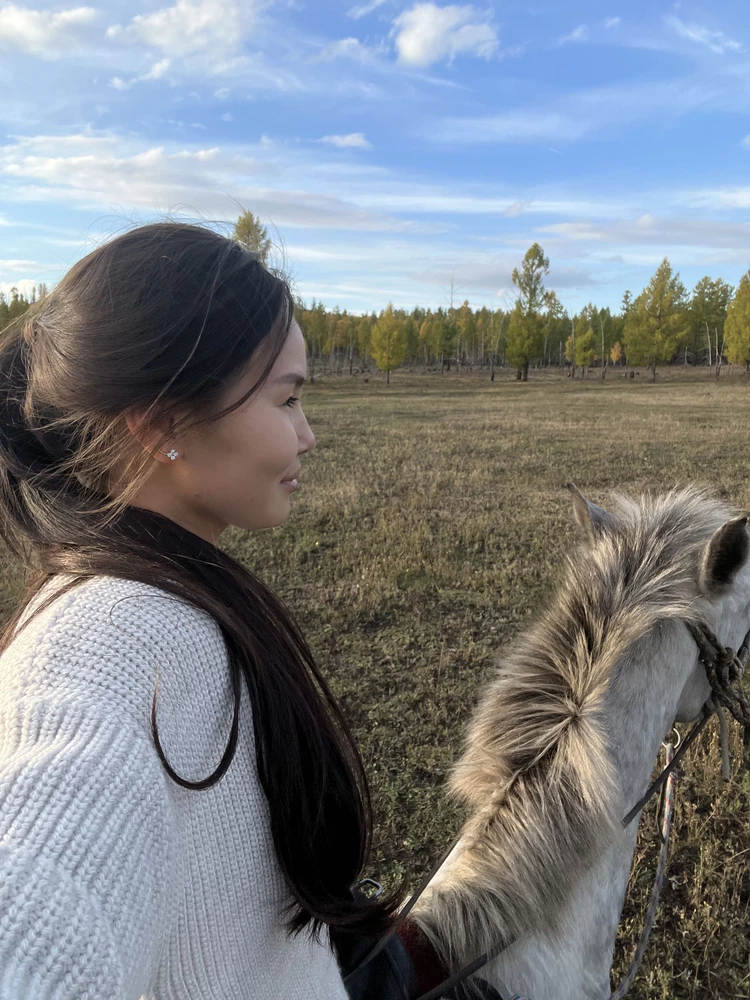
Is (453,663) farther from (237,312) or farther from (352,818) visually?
(237,312)

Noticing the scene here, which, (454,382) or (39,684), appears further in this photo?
(454,382)

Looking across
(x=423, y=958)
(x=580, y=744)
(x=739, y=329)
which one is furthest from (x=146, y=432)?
(x=739, y=329)

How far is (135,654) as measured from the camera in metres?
0.75

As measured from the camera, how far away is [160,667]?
76cm

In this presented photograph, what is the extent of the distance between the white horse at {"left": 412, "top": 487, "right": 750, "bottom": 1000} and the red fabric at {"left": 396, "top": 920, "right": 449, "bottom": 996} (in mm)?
22

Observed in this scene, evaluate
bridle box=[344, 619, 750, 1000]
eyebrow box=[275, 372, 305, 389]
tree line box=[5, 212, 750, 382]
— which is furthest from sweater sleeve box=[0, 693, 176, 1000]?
tree line box=[5, 212, 750, 382]

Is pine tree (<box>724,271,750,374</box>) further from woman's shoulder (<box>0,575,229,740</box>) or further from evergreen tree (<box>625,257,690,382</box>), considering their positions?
woman's shoulder (<box>0,575,229,740</box>)

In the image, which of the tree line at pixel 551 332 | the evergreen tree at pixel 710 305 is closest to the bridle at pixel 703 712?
the tree line at pixel 551 332

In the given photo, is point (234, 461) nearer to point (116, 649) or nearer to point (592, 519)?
point (116, 649)

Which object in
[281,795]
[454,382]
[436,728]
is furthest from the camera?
[454,382]

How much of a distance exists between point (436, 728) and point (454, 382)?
156ft

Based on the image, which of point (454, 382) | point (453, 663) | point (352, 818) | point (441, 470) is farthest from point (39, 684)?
point (454, 382)

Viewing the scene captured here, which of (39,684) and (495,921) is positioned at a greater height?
(39,684)

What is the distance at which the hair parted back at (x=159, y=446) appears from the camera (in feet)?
3.07
